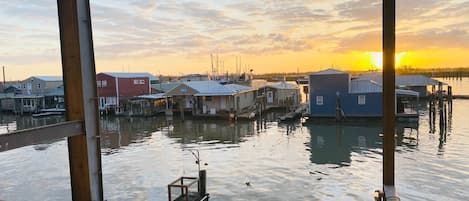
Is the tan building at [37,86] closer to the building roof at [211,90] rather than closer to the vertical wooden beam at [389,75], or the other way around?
the building roof at [211,90]

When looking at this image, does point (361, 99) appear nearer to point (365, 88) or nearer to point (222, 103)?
point (365, 88)

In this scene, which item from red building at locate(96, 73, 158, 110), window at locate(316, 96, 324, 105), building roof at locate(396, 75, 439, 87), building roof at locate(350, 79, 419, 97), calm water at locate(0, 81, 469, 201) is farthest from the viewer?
building roof at locate(396, 75, 439, 87)

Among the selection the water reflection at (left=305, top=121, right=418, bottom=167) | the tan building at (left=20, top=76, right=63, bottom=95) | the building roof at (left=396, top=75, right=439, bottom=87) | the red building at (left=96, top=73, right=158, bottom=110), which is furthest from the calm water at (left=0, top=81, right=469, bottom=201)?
the tan building at (left=20, top=76, right=63, bottom=95)

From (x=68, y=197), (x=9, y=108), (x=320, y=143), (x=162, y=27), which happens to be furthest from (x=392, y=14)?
(x=9, y=108)

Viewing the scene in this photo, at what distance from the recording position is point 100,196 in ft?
13.4

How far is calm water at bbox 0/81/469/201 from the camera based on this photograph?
10117 millimetres

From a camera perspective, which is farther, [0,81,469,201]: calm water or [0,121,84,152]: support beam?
[0,81,469,201]: calm water

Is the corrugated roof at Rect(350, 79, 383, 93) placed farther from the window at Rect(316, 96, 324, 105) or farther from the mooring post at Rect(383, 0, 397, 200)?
the mooring post at Rect(383, 0, 397, 200)

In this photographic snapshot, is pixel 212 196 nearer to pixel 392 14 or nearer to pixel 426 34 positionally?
pixel 392 14

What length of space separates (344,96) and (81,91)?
903 inches

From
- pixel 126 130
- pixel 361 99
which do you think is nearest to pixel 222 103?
pixel 126 130

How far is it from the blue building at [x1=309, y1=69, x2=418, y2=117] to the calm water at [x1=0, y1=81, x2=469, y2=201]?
5.30 feet

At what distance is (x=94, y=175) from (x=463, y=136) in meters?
19.1

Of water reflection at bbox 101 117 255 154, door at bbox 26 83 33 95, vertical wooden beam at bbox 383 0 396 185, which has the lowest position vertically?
water reflection at bbox 101 117 255 154
